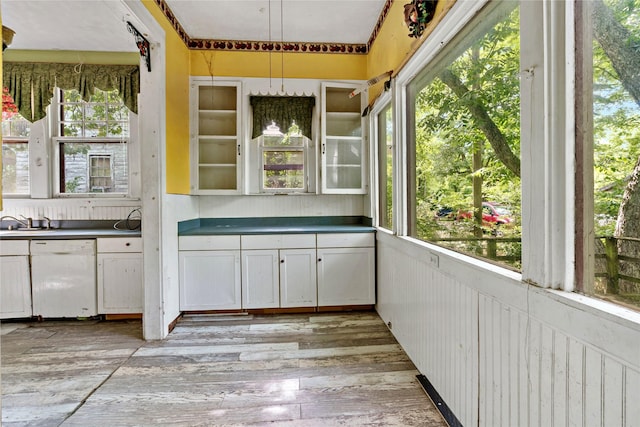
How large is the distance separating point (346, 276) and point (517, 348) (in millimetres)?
2021

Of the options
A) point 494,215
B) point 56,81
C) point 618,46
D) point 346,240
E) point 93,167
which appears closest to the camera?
point 618,46

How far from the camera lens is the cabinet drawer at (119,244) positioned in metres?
2.85

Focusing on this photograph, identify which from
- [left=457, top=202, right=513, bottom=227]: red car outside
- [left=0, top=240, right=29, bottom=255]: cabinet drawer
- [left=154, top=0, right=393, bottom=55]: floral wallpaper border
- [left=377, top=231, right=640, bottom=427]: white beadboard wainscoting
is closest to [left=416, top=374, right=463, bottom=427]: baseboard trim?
[left=377, top=231, right=640, bottom=427]: white beadboard wainscoting

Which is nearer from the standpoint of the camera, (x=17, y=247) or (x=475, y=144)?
(x=475, y=144)

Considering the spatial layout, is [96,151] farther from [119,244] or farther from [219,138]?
[219,138]

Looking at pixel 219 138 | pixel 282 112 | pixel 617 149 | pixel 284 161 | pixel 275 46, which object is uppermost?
pixel 275 46

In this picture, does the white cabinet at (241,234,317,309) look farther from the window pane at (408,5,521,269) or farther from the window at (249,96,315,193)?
the window pane at (408,5,521,269)

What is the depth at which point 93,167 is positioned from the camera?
339 cm

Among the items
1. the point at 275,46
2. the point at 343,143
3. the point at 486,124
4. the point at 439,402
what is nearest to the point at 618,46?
the point at 486,124


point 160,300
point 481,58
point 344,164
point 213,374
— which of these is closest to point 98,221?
point 160,300

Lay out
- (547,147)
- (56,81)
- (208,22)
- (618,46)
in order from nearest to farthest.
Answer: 1. (618,46)
2. (547,147)
3. (208,22)
4. (56,81)

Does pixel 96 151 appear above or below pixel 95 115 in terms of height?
below

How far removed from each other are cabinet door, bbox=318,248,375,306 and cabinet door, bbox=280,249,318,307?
7 centimetres

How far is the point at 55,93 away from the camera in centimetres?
330
